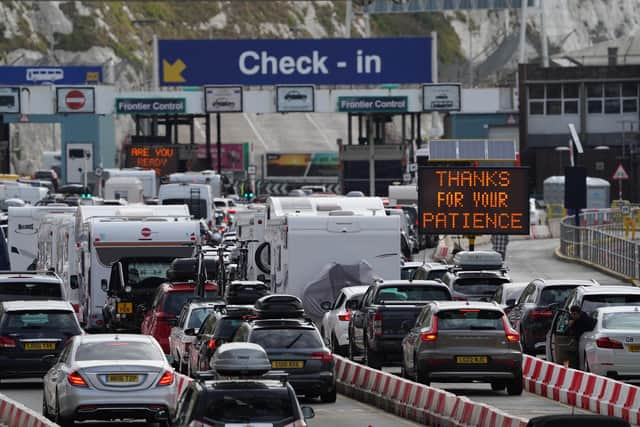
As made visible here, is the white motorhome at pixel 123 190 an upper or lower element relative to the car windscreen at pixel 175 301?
upper

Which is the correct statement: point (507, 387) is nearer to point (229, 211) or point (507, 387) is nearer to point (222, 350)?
point (222, 350)

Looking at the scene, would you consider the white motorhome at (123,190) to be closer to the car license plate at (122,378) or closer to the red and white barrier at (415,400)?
the red and white barrier at (415,400)

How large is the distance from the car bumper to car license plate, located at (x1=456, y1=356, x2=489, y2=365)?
17.6ft

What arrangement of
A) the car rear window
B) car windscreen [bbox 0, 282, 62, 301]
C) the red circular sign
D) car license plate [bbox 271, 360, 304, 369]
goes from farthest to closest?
the red circular sign
car windscreen [bbox 0, 282, 62, 301]
the car rear window
car license plate [bbox 271, 360, 304, 369]

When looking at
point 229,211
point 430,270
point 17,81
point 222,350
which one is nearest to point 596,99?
point 229,211

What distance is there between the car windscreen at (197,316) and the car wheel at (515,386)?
548cm

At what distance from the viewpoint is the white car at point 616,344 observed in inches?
976

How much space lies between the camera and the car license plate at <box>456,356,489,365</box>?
82.5ft

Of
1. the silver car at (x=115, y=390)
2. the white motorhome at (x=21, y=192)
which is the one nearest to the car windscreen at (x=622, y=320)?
the silver car at (x=115, y=390)

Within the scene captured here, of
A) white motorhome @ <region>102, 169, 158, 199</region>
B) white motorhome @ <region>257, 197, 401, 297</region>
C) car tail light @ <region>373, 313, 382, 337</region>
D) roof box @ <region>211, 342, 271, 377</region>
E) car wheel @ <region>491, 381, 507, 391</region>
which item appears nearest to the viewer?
roof box @ <region>211, 342, 271, 377</region>

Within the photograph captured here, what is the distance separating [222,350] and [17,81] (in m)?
112

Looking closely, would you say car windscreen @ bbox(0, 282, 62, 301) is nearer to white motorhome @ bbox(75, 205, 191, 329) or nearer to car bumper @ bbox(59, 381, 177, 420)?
white motorhome @ bbox(75, 205, 191, 329)

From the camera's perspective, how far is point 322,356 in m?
24.5

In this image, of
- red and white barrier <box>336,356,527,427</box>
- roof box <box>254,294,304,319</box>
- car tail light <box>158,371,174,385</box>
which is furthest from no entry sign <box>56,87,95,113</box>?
car tail light <box>158,371,174,385</box>
